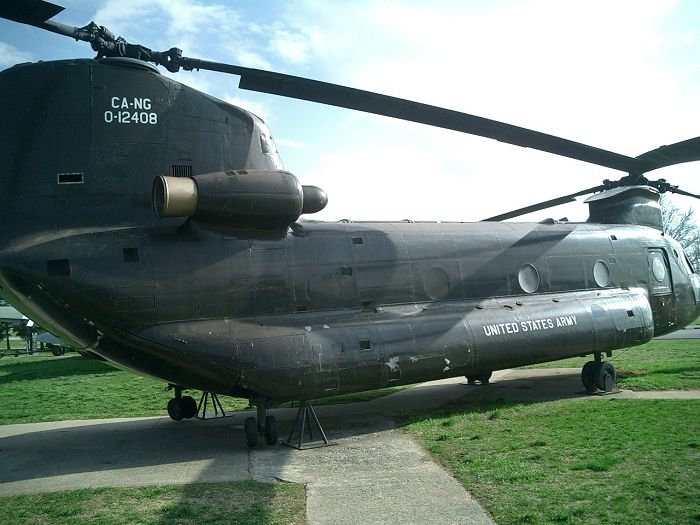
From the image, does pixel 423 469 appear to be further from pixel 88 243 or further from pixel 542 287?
pixel 542 287

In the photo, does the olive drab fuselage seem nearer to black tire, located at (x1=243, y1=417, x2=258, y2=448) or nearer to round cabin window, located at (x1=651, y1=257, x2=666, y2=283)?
black tire, located at (x1=243, y1=417, x2=258, y2=448)

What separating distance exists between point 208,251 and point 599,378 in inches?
356

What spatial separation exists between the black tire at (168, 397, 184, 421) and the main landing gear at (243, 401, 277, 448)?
10.2 ft

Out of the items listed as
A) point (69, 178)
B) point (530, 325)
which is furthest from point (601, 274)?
point (69, 178)

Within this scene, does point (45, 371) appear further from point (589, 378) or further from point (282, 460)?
point (589, 378)

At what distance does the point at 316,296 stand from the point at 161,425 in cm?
440

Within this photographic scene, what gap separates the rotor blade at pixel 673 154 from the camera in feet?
41.0

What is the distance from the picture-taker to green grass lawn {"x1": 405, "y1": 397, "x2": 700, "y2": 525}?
6.09m

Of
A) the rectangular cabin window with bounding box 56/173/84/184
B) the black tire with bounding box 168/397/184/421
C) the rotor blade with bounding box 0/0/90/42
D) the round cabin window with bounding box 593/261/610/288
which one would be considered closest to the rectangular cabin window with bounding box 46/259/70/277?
the rectangular cabin window with bounding box 56/173/84/184

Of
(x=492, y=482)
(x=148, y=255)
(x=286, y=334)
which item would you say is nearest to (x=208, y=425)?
(x=286, y=334)

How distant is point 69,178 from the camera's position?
9273 millimetres

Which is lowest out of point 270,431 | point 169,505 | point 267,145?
point 169,505

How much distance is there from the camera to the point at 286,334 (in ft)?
31.7

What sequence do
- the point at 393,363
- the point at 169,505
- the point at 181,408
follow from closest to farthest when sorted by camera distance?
the point at 169,505, the point at 393,363, the point at 181,408
